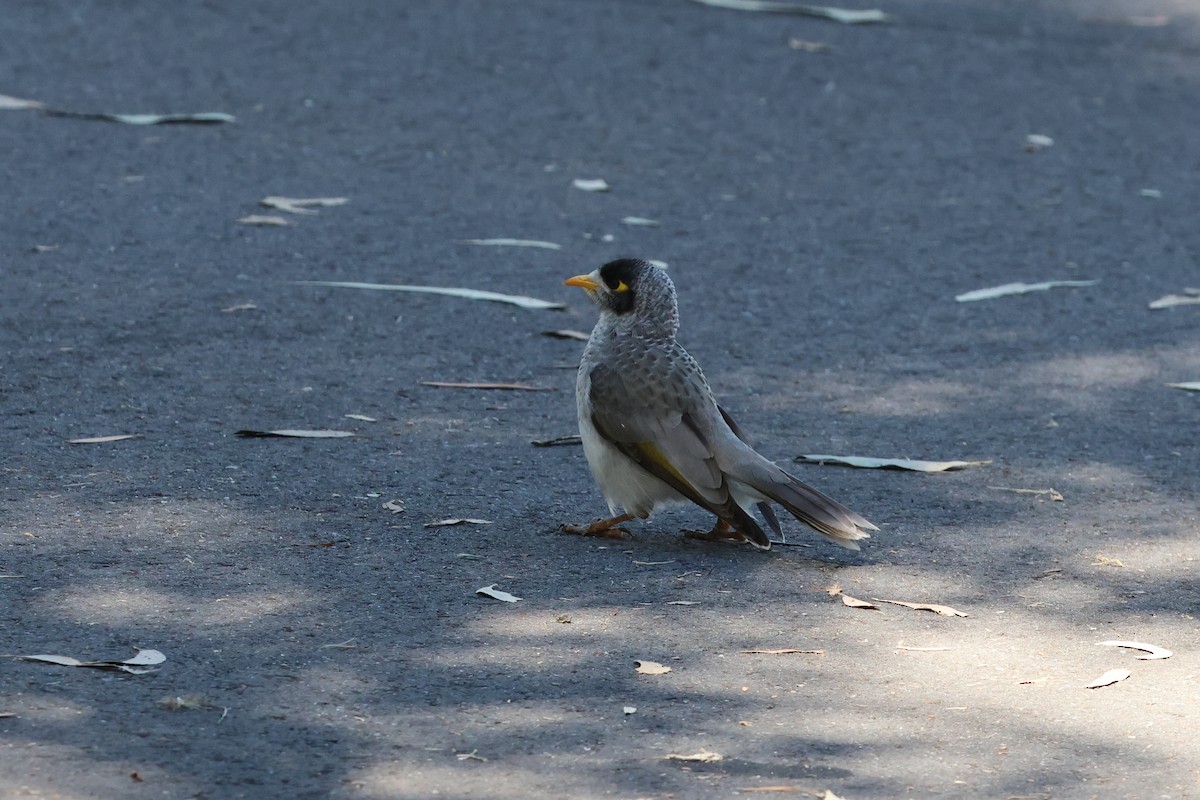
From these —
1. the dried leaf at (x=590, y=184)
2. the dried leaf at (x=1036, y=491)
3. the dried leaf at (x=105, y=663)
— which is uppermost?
the dried leaf at (x=590, y=184)

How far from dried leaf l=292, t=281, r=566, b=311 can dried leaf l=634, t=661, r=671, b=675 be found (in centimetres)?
358

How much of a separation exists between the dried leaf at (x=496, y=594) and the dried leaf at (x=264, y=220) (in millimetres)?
4090

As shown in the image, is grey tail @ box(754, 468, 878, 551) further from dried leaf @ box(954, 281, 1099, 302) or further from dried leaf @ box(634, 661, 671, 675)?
dried leaf @ box(954, 281, 1099, 302)

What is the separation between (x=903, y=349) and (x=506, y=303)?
5.78 feet

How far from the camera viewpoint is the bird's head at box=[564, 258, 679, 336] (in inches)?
206

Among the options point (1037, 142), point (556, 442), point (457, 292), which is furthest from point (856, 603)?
point (1037, 142)

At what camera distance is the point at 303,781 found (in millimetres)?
3264

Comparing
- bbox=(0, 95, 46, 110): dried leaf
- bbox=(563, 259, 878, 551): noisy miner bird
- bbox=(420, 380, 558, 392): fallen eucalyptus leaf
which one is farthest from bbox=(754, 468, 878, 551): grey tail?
bbox=(0, 95, 46, 110): dried leaf

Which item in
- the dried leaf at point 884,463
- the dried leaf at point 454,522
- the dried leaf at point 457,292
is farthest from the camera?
the dried leaf at point 457,292

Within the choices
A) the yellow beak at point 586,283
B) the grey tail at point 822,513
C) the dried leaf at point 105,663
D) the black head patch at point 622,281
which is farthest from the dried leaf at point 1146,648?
the dried leaf at point 105,663

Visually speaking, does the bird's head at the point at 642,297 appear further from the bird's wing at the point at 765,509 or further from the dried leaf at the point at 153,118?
the dried leaf at the point at 153,118

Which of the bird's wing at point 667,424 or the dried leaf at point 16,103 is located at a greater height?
the dried leaf at point 16,103

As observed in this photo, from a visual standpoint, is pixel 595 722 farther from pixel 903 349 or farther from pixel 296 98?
pixel 296 98

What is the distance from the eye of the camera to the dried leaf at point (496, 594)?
4.36 metres
